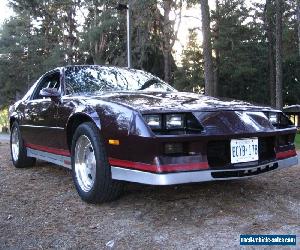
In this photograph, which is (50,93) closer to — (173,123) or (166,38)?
(173,123)

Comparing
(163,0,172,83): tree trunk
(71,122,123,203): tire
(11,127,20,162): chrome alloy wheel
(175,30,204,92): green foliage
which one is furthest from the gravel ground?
(175,30,204,92): green foliage

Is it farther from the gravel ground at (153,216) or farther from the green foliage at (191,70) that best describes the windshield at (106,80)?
the green foliage at (191,70)

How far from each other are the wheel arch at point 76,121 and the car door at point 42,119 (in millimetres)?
199

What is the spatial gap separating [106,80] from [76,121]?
93 cm

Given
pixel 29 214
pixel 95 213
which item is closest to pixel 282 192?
→ pixel 95 213

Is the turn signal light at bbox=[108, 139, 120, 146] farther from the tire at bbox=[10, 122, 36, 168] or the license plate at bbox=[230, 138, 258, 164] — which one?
the tire at bbox=[10, 122, 36, 168]

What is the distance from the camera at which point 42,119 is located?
5.52 m

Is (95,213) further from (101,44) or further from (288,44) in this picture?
(288,44)

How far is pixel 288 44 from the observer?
36625 mm

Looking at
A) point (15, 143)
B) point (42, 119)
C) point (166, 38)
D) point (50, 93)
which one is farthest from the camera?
point (166, 38)

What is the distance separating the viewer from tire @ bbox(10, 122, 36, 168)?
21.4 ft

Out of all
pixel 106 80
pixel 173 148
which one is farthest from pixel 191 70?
pixel 173 148

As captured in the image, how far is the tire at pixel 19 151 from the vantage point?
21.4 ft

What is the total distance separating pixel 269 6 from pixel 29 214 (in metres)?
26.7
